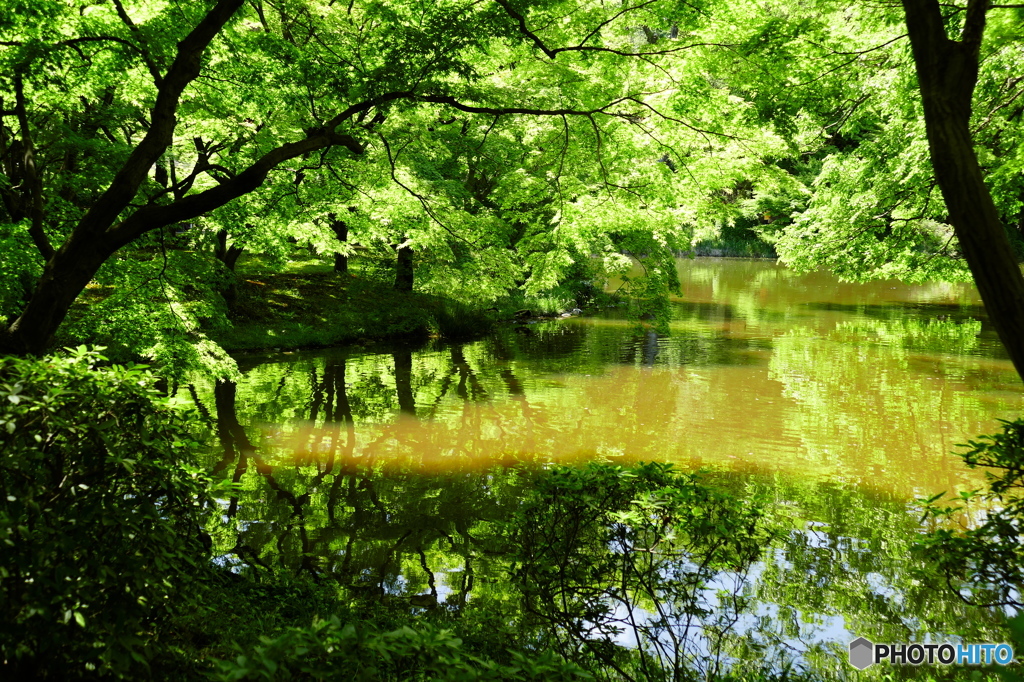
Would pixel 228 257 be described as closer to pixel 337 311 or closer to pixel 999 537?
pixel 337 311

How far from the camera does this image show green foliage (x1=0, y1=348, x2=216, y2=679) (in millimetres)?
2199

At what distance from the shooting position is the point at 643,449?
30.0 ft

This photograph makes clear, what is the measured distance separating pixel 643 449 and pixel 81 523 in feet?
25.3

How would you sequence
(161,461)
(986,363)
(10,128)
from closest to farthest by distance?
(161,461) → (10,128) → (986,363)

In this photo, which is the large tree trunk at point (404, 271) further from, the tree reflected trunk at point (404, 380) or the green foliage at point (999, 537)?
the green foliage at point (999, 537)

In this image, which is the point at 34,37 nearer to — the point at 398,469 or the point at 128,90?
the point at 128,90

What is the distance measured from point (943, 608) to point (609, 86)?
8.16m

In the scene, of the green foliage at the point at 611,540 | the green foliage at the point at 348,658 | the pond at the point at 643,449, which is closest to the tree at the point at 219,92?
the pond at the point at 643,449

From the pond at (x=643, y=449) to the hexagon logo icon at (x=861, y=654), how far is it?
0.26 ft

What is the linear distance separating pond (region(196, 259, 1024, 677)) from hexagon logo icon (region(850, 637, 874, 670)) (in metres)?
0.08

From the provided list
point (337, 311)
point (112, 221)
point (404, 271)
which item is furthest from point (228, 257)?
point (112, 221)

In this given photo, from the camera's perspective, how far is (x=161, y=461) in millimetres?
2770

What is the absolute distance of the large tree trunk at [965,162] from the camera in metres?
2.92

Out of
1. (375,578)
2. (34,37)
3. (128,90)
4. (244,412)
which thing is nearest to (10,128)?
(128,90)
